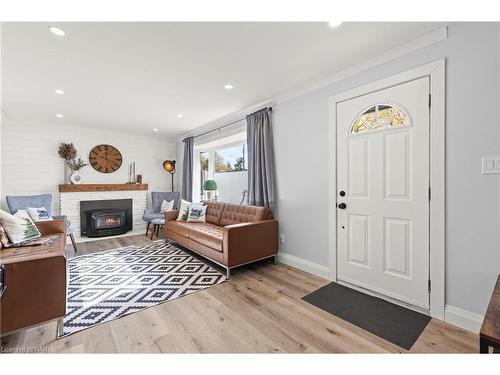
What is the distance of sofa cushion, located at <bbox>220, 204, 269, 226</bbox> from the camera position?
3186 millimetres

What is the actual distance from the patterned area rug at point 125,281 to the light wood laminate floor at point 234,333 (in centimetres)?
14

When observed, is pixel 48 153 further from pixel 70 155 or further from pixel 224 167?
pixel 224 167

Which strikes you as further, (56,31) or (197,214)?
(197,214)

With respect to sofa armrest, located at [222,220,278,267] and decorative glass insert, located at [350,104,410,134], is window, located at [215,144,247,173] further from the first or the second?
decorative glass insert, located at [350,104,410,134]

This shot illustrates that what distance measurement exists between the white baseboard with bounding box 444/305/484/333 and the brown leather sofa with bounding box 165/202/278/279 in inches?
71.5

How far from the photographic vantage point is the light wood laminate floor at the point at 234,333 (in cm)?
156

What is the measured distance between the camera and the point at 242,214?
344cm

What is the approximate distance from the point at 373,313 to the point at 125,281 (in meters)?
2.52

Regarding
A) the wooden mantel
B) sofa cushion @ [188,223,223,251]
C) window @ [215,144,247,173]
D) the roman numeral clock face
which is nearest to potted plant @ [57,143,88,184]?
the wooden mantel

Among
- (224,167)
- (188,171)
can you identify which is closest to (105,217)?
(188,171)

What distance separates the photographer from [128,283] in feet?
8.47

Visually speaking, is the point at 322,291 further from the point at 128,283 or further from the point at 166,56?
the point at 166,56
